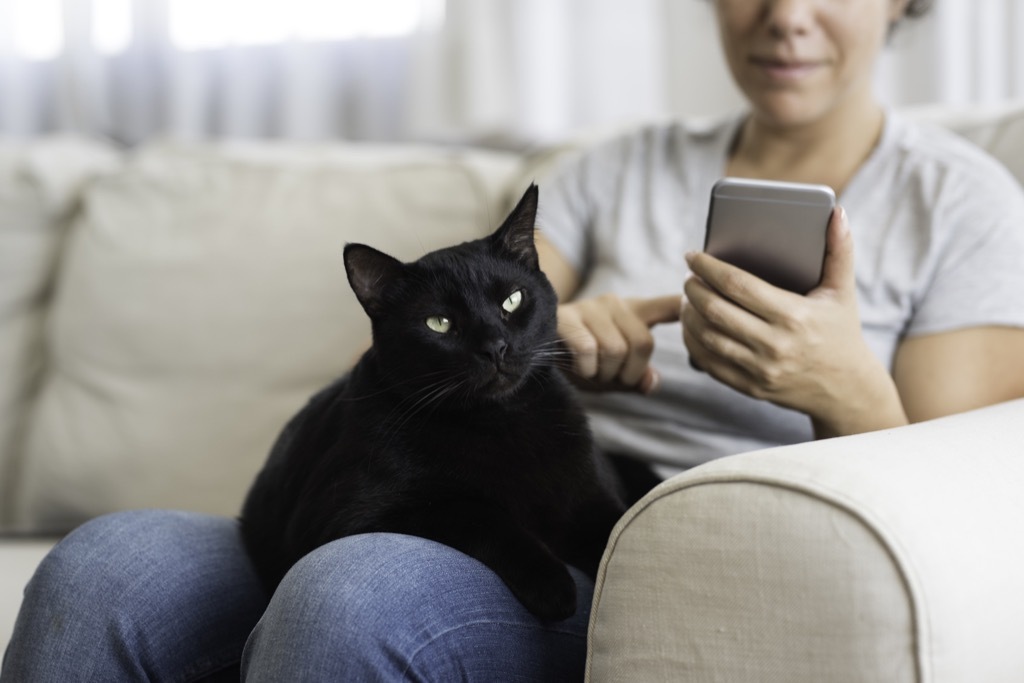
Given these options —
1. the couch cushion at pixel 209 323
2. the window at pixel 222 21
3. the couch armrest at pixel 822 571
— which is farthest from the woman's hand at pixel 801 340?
the window at pixel 222 21

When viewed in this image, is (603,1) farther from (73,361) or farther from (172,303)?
(73,361)

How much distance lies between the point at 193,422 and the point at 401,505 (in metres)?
0.78

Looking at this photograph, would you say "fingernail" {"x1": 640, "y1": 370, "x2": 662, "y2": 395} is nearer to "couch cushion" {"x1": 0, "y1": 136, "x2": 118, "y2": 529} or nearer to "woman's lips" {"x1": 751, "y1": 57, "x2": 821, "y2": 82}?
"woman's lips" {"x1": 751, "y1": 57, "x2": 821, "y2": 82}

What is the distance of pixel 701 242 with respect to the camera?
1.17 m

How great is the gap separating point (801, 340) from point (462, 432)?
1.04 ft

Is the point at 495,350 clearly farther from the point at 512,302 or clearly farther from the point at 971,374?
the point at 971,374

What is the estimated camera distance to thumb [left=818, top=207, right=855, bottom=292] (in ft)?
2.83

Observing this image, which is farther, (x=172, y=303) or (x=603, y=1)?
(x=603, y=1)

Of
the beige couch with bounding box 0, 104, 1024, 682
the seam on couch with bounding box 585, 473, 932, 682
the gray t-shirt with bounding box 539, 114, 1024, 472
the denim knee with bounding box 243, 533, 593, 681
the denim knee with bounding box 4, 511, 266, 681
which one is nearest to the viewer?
the seam on couch with bounding box 585, 473, 932, 682

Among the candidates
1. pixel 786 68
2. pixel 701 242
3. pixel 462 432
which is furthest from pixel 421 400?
pixel 786 68

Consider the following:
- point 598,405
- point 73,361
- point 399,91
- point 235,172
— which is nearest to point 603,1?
point 399,91

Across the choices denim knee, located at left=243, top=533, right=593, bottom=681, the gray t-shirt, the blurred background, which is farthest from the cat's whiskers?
the blurred background

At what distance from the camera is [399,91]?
7.20ft

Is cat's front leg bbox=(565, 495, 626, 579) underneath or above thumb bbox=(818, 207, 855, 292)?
underneath
